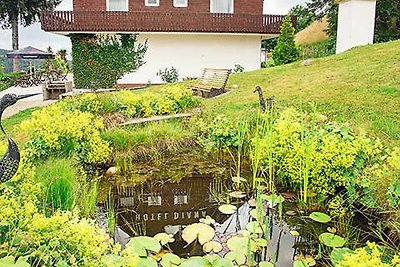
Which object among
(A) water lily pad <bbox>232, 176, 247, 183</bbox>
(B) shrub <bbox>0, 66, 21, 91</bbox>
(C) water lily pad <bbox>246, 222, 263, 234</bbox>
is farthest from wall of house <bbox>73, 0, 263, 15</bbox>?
(C) water lily pad <bbox>246, 222, 263, 234</bbox>

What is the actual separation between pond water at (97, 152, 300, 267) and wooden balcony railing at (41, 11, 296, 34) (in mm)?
13011

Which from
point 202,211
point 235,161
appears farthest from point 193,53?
point 202,211

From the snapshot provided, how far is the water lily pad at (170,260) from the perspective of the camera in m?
3.44

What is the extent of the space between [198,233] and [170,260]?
2.47 feet

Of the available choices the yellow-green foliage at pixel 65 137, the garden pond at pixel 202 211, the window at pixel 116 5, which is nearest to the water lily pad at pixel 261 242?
the garden pond at pixel 202 211

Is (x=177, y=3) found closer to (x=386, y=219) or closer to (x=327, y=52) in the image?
(x=327, y=52)

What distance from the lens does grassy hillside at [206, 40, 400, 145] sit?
671 centimetres


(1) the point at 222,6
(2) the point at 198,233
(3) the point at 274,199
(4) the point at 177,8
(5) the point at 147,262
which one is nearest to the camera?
(5) the point at 147,262

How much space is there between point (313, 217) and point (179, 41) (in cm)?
1612

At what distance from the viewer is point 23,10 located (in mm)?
34406

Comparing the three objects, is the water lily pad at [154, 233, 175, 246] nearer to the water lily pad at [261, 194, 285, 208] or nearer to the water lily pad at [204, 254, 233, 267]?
the water lily pad at [204, 254, 233, 267]

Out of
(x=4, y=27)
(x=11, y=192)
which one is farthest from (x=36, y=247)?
(x=4, y=27)

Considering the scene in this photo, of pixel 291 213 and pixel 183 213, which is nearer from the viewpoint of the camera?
pixel 291 213

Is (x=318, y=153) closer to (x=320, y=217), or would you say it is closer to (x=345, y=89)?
(x=320, y=217)
